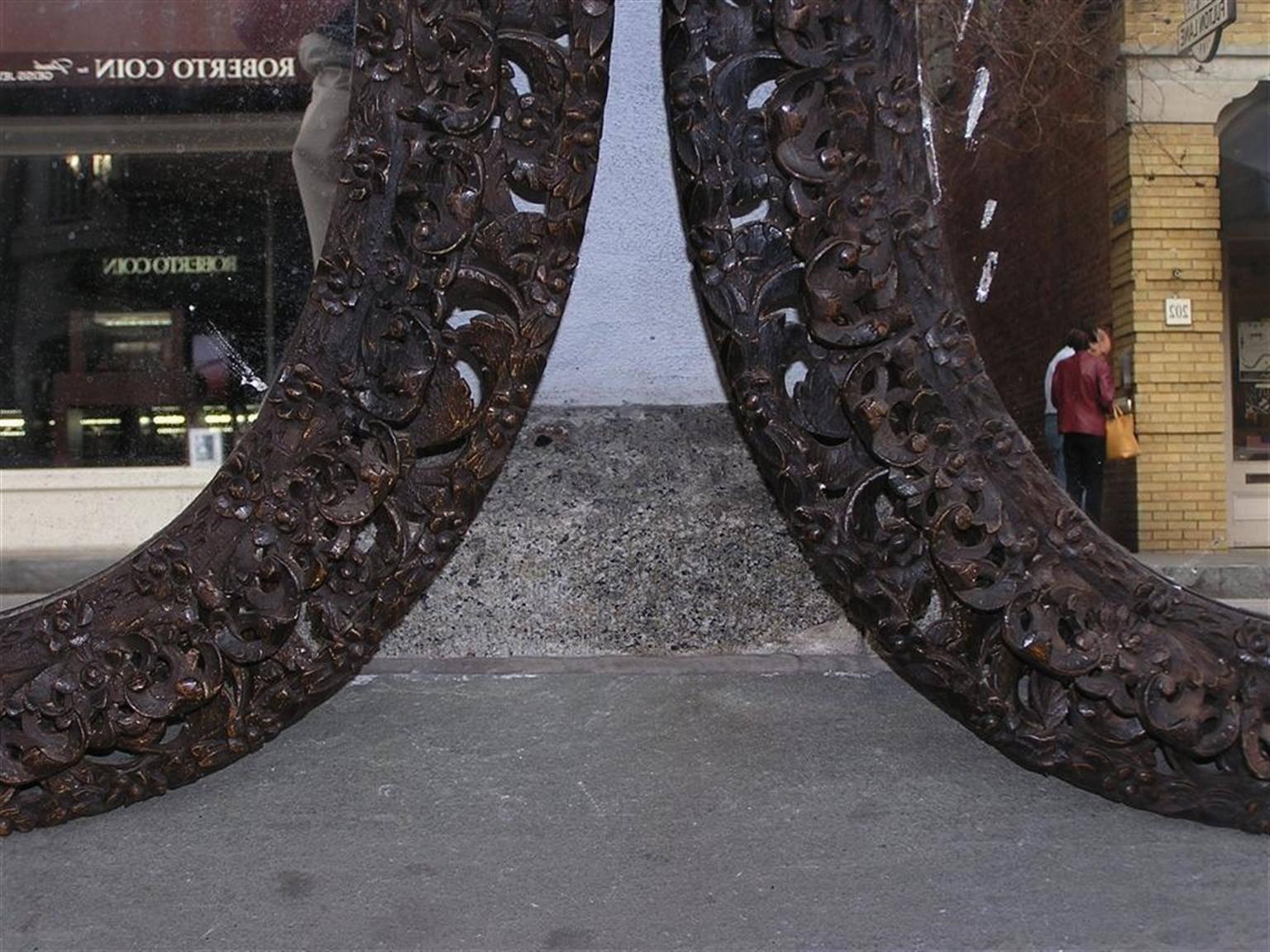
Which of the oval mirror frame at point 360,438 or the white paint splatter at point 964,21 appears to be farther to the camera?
the white paint splatter at point 964,21

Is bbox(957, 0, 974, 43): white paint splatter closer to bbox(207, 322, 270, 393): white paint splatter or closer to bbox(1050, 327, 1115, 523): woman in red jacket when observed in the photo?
bbox(1050, 327, 1115, 523): woman in red jacket

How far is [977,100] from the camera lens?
10.2 feet

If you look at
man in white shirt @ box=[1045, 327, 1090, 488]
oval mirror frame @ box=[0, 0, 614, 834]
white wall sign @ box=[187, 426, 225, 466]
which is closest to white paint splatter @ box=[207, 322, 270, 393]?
white wall sign @ box=[187, 426, 225, 466]

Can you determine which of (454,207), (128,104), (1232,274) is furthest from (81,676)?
(1232,274)

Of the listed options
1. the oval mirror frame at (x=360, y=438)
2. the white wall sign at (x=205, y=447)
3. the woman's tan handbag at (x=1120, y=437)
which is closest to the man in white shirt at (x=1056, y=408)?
the woman's tan handbag at (x=1120, y=437)

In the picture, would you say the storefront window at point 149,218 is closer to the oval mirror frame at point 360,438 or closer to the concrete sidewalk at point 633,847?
the oval mirror frame at point 360,438

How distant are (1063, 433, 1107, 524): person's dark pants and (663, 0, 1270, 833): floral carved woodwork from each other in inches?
15.8

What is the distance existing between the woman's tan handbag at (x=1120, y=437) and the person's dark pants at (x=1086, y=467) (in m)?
0.03

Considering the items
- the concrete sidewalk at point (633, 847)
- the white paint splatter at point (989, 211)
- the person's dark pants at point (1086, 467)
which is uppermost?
the white paint splatter at point (989, 211)

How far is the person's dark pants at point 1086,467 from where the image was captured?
254cm

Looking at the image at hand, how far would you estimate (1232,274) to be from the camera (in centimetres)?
292

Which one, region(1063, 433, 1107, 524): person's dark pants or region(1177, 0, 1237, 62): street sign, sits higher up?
region(1177, 0, 1237, 62): street sign

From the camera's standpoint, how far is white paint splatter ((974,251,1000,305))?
9.82ft

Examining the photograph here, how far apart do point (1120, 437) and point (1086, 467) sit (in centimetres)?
27
